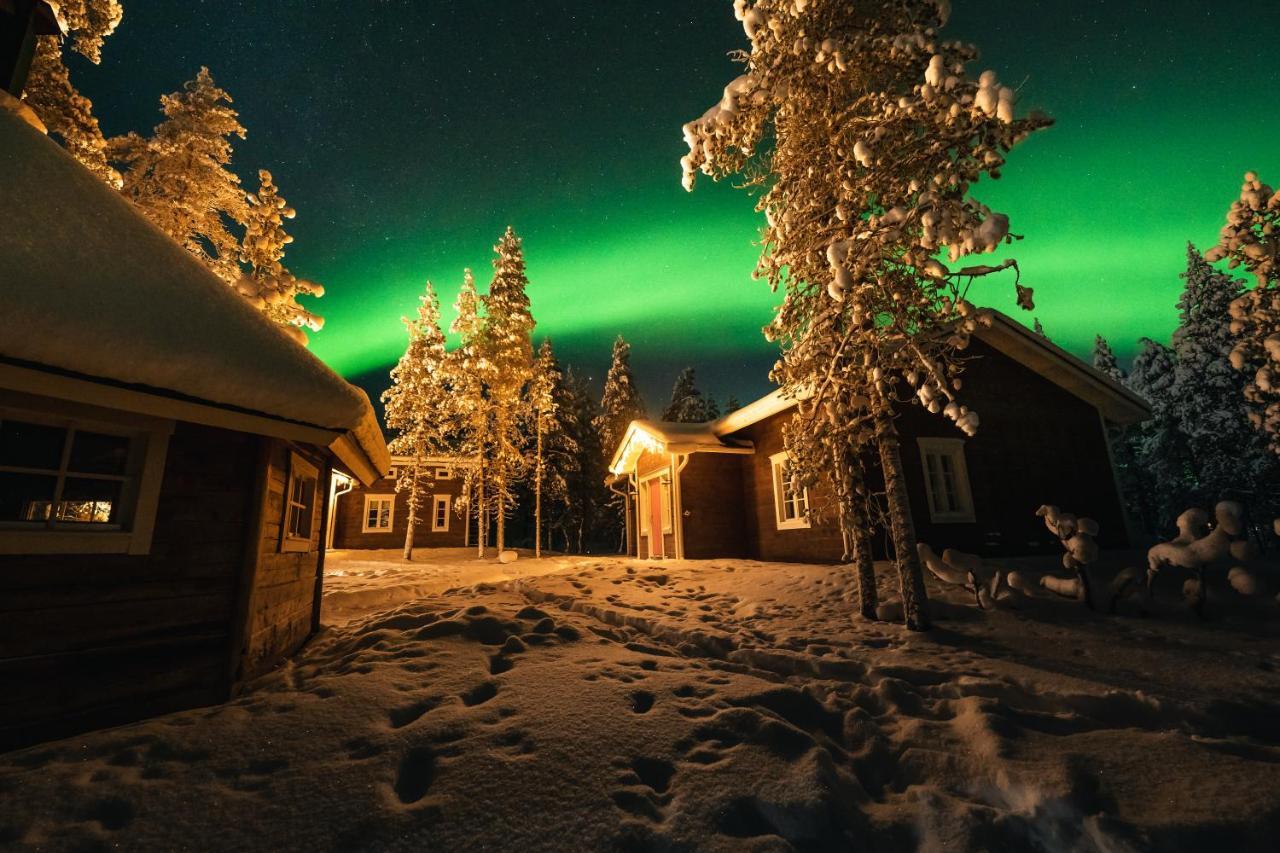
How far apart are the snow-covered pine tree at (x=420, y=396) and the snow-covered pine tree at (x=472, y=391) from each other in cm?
62

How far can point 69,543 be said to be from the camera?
10.9 feet

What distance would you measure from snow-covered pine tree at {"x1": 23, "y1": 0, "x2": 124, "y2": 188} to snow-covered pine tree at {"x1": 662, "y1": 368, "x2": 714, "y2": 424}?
30.2 meters

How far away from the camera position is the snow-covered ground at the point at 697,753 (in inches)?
86.3

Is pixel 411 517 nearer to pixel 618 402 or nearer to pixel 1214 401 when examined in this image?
pixel 618 402

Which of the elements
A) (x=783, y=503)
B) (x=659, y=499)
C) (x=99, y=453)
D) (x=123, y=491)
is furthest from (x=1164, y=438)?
(x=99, y=453)

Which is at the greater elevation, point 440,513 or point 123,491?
point 440,513

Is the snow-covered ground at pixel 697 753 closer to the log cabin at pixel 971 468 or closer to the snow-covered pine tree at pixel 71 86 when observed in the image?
the log cabin at pixel 971 468

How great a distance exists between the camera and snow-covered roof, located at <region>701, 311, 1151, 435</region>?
11.5m

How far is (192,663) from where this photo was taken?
3.84m

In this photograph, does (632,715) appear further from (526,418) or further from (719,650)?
(526,418)

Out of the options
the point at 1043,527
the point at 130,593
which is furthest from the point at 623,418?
the point at 130,593

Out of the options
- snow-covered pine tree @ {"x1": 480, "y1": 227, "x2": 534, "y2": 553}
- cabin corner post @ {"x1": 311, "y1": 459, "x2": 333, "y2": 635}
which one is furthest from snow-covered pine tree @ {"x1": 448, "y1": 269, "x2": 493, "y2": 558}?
cabin corner post @ {"x1": 311, "y1": 459, "x2": 333, "y2": 635}

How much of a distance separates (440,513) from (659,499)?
14199mm

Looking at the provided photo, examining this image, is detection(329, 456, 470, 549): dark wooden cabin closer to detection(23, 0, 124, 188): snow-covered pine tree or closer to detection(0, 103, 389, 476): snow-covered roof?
detection(23, 0, 124, 188): snow-covered pine tree
